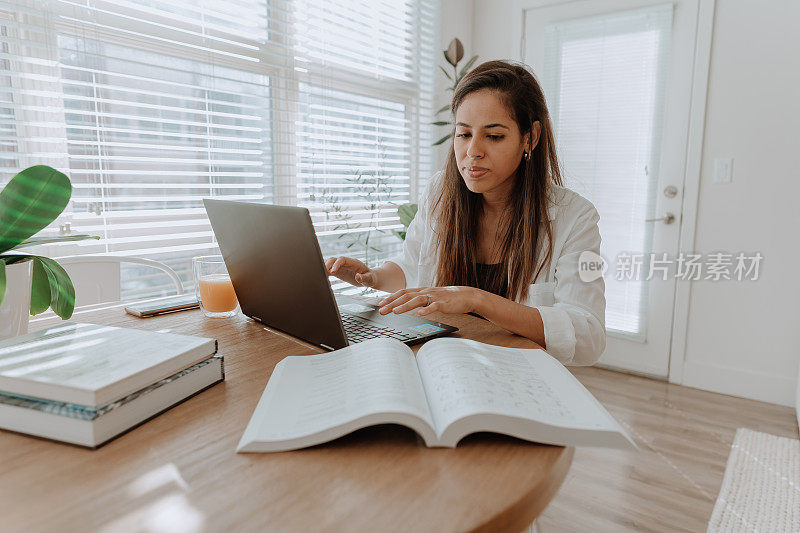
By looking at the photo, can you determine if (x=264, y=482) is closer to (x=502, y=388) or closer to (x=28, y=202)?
(x=502, y=388)

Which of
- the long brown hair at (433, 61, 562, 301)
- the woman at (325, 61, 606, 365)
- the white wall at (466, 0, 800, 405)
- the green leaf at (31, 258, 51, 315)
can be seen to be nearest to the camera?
the green leaf at (31, 258, 51, 315)

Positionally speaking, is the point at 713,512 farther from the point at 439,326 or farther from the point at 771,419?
the point at 439,326

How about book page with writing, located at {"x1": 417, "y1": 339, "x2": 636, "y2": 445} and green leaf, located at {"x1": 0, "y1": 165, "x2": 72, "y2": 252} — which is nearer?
book page with writing, located at {"x1": 417, "y1": 339, "x2": 636, "y2": 445}

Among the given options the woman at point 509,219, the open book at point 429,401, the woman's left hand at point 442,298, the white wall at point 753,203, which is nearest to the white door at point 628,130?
the white wall at point 753,203

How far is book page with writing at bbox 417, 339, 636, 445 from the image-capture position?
0.56m

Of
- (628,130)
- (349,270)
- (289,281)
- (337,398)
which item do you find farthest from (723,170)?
(337,398)

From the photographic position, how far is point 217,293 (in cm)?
111

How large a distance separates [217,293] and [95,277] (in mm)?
655

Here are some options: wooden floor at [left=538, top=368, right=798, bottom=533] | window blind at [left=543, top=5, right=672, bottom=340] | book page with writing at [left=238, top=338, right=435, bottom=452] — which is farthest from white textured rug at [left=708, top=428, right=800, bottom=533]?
book page with writing at [left=238, top=338, right=435, bottom=452]

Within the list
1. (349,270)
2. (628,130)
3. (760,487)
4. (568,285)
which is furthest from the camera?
(628,130)

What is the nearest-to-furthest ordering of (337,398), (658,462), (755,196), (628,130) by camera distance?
1. (337,398)
2. (658,462)
3. (755,196)
4. (628,130)

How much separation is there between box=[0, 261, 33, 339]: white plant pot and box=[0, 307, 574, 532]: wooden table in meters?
0.31

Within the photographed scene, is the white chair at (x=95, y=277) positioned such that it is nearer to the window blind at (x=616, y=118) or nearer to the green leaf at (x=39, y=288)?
the green leaf at (x=39, y=288)

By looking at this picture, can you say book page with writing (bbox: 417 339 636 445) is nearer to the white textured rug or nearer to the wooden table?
the wooden table
